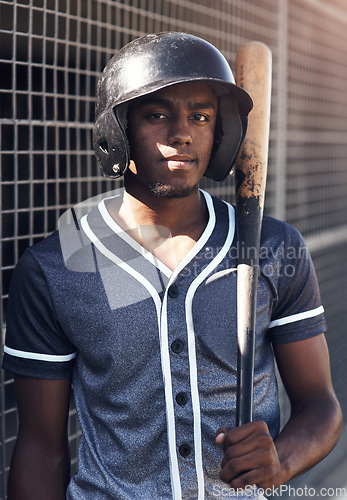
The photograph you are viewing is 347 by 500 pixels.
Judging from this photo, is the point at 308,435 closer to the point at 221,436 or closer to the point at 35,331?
the point at 221,436

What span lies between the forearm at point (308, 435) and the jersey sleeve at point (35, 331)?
2.09ft

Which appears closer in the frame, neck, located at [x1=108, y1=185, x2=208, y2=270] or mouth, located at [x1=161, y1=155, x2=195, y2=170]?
mouth, located at [x1=161, y1=155, x2=195, y2=170]

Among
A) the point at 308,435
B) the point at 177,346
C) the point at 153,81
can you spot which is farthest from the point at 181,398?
the point at 153,81

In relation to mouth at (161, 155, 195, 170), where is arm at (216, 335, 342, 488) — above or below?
below

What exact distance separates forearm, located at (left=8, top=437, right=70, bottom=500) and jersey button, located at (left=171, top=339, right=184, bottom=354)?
49 cm

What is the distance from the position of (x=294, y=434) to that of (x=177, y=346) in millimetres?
410

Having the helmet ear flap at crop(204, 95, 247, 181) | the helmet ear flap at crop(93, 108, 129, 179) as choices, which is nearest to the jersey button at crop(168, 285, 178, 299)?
the helmet ear flap at crop(93, 108, 129, 179)

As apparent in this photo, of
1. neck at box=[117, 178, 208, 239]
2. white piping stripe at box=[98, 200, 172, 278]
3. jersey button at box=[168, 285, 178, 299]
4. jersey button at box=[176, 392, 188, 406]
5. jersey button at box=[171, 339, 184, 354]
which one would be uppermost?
neck at box=[117, 178, 208, 239]

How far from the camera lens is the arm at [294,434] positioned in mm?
1662

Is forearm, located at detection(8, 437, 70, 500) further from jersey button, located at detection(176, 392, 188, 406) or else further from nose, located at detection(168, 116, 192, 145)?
nose, located at detection(168, 116, 192, 145)

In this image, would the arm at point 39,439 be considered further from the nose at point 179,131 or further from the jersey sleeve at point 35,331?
the nose at point 179,131

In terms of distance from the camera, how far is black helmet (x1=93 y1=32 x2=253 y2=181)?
1.90 m

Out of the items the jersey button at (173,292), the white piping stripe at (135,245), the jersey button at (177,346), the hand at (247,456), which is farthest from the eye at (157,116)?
the hand at (247,456)

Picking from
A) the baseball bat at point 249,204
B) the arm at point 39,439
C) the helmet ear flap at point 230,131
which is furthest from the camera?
the helmet ear flap at point 230,131
